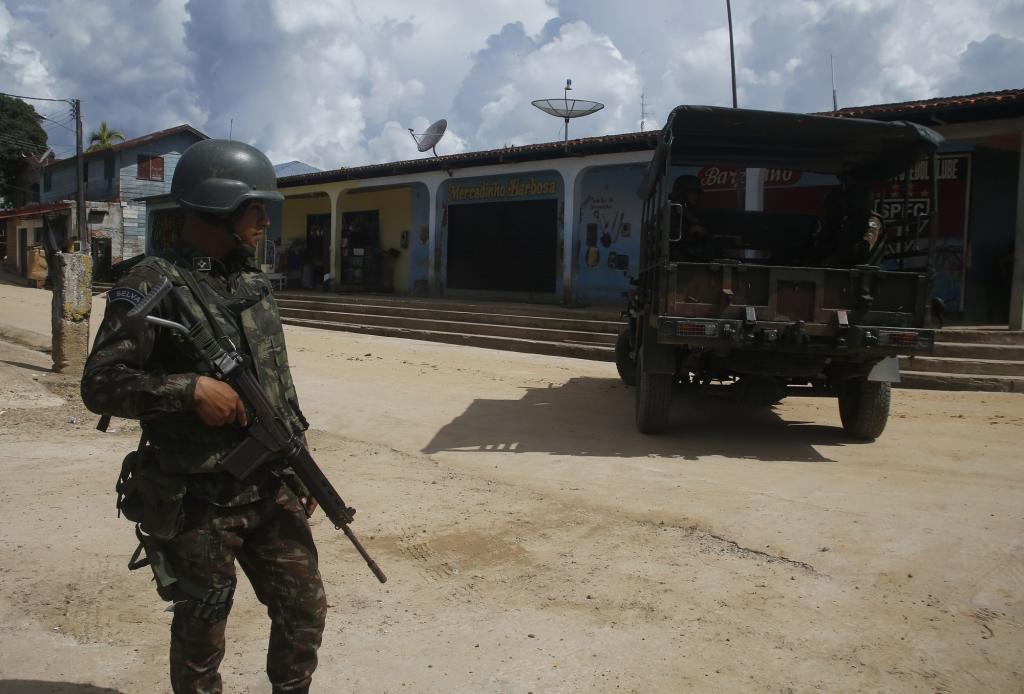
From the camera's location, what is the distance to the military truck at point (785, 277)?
612cm

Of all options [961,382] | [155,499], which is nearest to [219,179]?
[155,499]

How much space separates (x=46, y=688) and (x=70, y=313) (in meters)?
7.44

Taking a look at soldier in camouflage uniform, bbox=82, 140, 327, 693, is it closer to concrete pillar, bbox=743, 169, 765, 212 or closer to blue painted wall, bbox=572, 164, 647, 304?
concrete pillar, bbox=743, 169, 765, 212

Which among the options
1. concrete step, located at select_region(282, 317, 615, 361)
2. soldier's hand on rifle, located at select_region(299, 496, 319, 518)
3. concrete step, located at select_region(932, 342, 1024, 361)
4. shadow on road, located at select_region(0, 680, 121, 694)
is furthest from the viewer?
concrete step, located at select_region(282, 317, 615, 361)

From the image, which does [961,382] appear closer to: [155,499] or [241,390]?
[241,390]

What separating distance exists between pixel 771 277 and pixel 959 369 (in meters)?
5.21

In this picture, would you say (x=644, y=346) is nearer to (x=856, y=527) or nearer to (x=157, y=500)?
(x=856, y=527)

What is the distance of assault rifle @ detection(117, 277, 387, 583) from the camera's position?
202 cm

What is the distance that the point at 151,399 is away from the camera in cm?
197

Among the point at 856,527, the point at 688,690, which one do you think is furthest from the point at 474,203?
the point at 688,690

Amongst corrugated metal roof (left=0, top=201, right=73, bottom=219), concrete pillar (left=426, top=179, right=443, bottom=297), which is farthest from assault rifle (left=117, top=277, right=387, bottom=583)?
corrugated metal roof (left=0, top=201, right=73, bottom=219)

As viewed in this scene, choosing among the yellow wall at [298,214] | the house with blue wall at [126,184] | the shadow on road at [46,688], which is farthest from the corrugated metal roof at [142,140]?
the shadow on road at [46,688]

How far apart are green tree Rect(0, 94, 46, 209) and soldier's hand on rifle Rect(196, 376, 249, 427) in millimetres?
56325

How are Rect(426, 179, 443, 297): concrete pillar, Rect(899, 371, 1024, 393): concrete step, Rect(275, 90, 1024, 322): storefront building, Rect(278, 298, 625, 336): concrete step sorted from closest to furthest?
Rect(899, 371, 1024, 393): concrete step
Rect(275, 90, 1024, 322): storefront building
Rect(278, 298, 625, 336): concrete step
Rect(426, 179, 443, 297): concrete pillar
